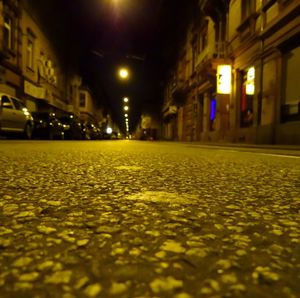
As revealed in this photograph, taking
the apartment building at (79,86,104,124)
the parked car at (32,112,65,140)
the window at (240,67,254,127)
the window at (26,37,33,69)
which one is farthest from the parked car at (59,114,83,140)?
the apartment building at (79,86,104,124)

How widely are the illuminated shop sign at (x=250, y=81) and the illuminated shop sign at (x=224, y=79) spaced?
1595mm

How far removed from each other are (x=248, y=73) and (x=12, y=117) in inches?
355

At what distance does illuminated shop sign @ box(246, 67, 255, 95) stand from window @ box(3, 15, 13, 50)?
12.6 metres

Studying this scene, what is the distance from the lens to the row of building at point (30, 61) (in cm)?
1795

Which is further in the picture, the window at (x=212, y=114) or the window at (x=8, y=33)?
the window at (x=8, y=33)

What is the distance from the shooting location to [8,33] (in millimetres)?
18625

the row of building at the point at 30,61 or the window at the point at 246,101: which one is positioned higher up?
the row of building at the point at 30,61

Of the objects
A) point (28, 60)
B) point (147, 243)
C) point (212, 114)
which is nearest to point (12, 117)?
point (212, 114)

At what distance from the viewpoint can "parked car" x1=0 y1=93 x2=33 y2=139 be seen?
39.5 feet

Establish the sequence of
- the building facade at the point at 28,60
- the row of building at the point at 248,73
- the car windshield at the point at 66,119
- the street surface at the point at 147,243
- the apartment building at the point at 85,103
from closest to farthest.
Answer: the street surface at the point at 147,243 < the row of building at the point at 248,73 < the building facade at the point at 28,60 < the car windshield at the point at 66,119 < the apartment building at the point at 85,103

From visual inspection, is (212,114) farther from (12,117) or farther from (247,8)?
(12,117)

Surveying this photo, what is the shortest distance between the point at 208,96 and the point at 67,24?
16.4 meters

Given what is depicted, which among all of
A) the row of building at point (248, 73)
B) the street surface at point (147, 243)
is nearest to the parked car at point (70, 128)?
the row of building at point (248, 73)

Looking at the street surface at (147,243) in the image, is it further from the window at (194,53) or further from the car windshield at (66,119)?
the window at (194,53)
